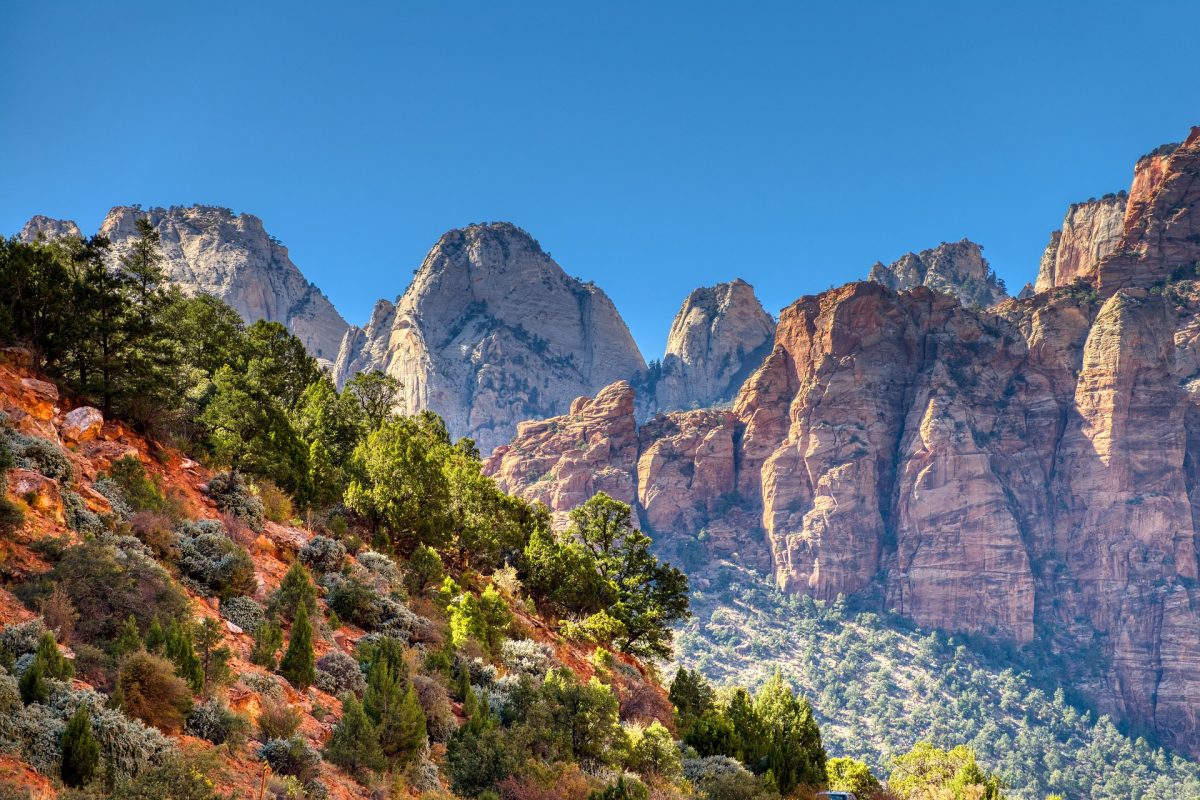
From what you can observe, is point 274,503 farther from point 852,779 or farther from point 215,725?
point 852,779

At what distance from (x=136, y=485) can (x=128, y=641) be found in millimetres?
7892

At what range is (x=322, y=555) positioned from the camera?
1017 inches

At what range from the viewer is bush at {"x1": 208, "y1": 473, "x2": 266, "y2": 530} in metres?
24.7

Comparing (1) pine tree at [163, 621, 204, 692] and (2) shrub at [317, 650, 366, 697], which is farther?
(2) shrub at [317, 650, 366, 697]

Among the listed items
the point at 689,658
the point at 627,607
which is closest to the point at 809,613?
the point at 689,658

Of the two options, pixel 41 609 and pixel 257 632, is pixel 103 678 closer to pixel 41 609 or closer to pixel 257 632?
pixel 41 609

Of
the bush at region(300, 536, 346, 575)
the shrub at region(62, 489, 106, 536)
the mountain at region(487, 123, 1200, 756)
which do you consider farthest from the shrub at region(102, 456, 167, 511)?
the mountain at region(487, 123, 1200, 756)

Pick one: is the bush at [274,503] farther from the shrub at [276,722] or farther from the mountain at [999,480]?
the mountain at [999,480]

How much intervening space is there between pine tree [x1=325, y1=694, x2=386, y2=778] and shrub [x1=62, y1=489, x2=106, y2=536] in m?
6.63

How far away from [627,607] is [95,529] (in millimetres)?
31494

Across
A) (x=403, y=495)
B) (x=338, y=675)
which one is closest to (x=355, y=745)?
(x=338, y=675)

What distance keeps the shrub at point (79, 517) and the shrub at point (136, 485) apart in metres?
1.82

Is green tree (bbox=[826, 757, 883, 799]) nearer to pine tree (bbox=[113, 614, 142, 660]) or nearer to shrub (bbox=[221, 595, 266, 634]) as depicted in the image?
shrub (bbox=[221, 595, 266, 634])

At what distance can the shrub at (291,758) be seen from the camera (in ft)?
47.6
